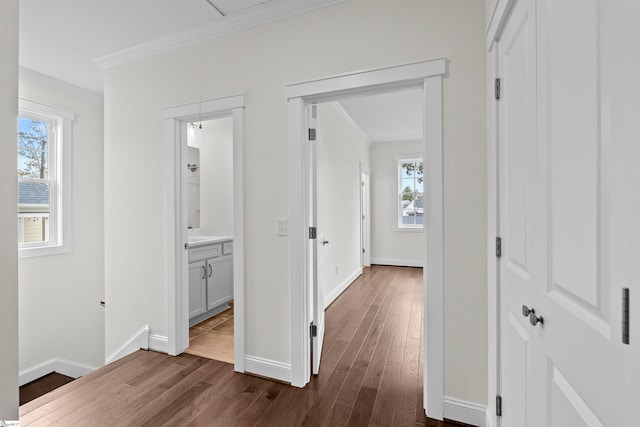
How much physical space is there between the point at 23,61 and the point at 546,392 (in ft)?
15.4

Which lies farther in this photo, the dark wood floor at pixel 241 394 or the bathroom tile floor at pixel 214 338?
the bathroom tile floor at pixel 214 338

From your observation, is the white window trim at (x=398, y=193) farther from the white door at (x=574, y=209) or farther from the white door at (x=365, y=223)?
the white door at (x=574, y=209)

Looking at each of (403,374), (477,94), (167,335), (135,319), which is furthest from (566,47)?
(135,319)

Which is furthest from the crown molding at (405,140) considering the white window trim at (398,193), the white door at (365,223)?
the white door at (365,223)

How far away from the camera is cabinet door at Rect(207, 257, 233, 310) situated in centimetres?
360

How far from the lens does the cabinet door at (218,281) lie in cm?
360

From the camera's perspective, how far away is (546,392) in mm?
910

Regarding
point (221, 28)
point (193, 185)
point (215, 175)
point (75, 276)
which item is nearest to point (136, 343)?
point (75, 276)

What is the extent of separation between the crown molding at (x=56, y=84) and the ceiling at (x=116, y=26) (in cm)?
5

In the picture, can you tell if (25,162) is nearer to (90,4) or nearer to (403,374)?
(90,4)

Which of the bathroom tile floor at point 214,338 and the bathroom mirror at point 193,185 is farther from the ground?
the bathroom mirror at point 193,185

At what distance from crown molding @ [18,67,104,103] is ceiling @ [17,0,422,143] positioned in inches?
1.8

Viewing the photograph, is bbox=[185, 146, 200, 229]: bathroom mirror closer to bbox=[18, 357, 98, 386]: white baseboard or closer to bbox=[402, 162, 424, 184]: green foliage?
bbox=[18, 357, 98, 386]: white baseboard

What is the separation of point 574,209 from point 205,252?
3486 mm
